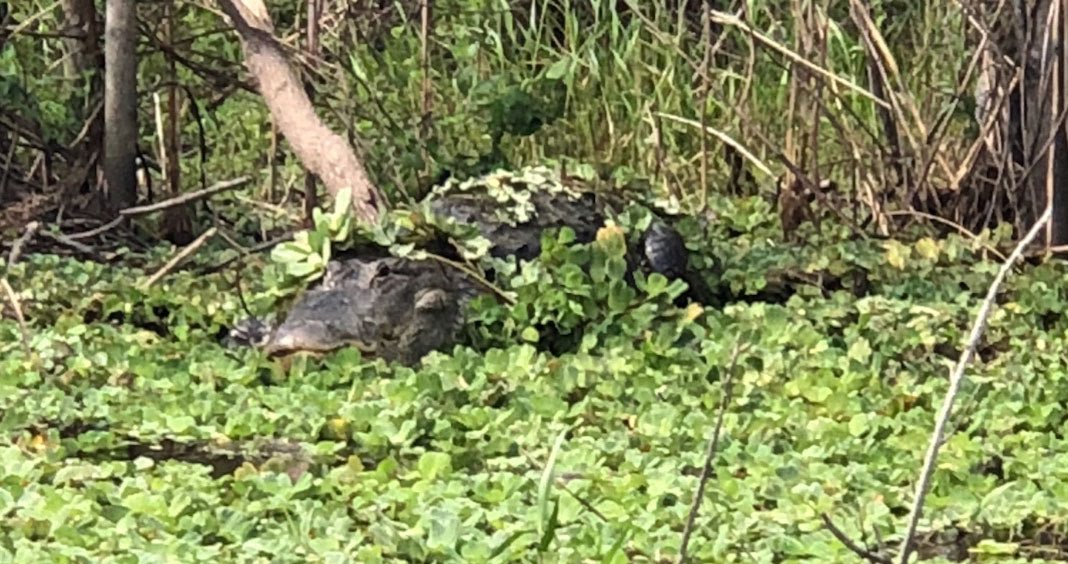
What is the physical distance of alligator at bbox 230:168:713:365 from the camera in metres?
4.02

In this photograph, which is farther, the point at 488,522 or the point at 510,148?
the point at 510,148

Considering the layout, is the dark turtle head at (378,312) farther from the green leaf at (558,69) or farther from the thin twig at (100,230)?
the green leaf at (558,69)

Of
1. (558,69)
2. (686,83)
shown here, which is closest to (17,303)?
(558,69)

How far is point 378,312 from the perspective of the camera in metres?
4.06

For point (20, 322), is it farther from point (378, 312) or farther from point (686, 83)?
point (686, 83)

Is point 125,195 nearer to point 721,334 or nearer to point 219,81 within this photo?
point 219,81

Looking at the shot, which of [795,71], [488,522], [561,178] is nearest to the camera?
[488,522]

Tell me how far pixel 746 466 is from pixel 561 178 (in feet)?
6.27

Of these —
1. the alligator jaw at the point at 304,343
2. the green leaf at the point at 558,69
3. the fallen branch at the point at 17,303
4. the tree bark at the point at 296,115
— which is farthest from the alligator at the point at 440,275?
the green leaf at the point at 558,69

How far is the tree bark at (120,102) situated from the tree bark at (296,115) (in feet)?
2.35

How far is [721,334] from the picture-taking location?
4.19 metres

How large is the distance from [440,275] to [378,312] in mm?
240

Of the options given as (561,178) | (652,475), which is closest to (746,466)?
(652,475)

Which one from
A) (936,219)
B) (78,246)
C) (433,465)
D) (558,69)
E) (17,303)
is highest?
(17,303)
